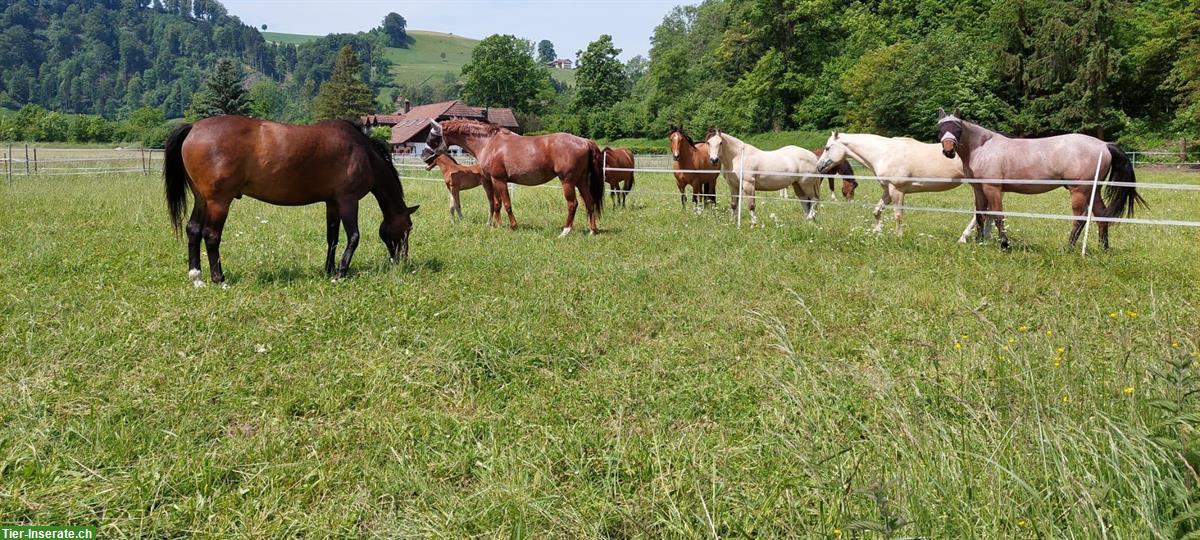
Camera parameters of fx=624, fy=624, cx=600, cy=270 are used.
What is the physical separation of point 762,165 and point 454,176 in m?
5.90

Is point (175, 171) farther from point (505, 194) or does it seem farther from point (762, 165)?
point (762, 165)

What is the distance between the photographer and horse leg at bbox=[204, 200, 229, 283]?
5.80 metres

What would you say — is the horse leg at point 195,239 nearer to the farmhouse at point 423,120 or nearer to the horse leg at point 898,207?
the horse leg at point 898,207

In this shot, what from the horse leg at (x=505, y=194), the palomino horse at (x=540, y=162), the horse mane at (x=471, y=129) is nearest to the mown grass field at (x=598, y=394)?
the palomino horse at (x=540, y=162)

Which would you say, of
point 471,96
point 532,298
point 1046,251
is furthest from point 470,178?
point 471,96

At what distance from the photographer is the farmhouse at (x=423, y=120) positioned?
6991 centimetres

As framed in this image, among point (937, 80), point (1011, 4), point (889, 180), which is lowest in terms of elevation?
Result: point (889, 180)

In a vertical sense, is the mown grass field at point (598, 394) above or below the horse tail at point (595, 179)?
below

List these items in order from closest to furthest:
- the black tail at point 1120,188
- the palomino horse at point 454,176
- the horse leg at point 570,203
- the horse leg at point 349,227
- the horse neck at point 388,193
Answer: the horse leg at point 349,227
the horse neck at point 388,193
the black tail at point 1120,188
the horse leg at point 570,203
the palomino horse at point 454,176

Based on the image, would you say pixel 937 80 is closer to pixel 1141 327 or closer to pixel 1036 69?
pixel 1036 69

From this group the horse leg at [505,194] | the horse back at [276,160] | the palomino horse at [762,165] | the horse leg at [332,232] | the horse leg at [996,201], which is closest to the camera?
the horse back at [276,160]

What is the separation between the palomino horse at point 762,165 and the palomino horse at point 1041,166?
130 inches

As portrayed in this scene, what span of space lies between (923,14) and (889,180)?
56068mm

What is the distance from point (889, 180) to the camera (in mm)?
9820
